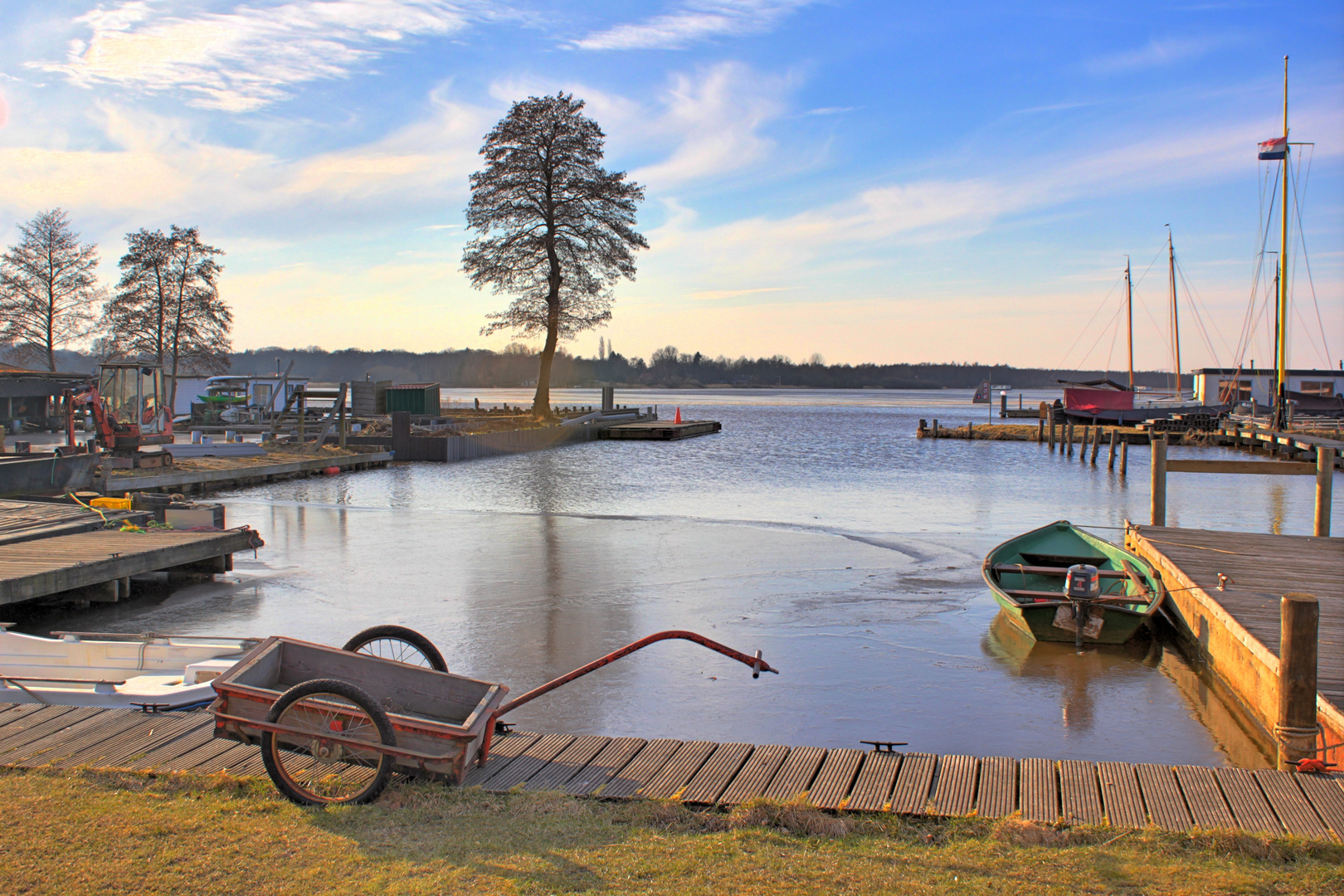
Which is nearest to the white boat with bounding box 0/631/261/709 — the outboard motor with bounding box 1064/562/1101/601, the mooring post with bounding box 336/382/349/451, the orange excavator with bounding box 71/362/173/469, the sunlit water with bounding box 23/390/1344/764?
the sunlit water with bounding box 23/390/1344/764

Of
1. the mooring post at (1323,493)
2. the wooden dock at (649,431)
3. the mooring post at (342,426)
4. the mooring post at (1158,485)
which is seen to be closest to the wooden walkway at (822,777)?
the mooring post at (1323,493)

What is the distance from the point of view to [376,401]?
44.0 m

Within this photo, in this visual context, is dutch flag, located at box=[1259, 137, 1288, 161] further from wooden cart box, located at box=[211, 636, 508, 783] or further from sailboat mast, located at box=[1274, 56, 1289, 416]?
wooden cart box, located at box=[211, 636, 508, 783]

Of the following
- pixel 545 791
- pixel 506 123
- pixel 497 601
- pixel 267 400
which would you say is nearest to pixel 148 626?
pixel 497 601

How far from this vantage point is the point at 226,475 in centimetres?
2433

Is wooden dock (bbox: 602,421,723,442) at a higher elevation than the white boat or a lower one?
higher

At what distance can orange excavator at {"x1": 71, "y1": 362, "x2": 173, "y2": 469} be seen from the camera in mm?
22000

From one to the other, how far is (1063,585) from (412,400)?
36918 millimetres

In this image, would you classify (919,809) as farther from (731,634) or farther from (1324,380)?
(1324,380)

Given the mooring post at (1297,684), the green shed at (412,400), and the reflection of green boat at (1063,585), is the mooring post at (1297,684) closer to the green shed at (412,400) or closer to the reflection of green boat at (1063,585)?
the reflection of green boat at (1063,585)

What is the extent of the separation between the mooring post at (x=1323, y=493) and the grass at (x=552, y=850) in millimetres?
11600

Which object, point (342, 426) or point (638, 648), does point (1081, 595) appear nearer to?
point (638, 648)

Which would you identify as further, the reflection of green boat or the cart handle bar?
the reflection of green boat

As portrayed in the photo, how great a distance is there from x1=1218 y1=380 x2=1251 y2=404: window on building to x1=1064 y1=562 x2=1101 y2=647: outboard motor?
5623 centimetres
